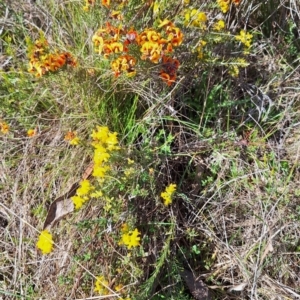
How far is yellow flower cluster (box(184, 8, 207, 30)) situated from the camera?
1.56 meters

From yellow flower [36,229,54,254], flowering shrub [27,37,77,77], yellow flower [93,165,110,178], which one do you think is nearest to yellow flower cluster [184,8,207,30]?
flowering shrub [27,37,77,77]

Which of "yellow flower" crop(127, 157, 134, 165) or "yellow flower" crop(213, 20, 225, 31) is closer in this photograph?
"yellow flower" crop(127, 157, 134, 165)

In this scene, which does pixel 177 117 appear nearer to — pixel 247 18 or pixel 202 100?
pixel 202 100

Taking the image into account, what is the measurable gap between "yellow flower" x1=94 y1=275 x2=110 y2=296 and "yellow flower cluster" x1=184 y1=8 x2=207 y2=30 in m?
0.88

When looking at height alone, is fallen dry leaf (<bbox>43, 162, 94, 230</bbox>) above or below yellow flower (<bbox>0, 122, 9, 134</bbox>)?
below

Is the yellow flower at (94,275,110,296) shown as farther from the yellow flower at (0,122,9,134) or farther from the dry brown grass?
the yellow flower at (0,122,9,134)

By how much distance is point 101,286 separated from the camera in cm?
150

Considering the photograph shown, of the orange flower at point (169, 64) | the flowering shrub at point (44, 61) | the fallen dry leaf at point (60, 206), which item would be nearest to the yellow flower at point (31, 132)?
the fallen dry leaf at point (60, 206)

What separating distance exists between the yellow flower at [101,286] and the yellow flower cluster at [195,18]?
2.88 feet

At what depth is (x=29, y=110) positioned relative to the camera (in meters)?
1.81

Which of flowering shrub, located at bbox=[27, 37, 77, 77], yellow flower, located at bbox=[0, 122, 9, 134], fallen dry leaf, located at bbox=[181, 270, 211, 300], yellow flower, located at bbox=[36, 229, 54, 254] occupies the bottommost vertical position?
fallen dry leaf, located at bbox=[181, 270, 211, 300]

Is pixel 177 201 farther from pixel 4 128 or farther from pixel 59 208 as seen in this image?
pixel 4 128

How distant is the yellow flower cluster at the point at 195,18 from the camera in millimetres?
1556

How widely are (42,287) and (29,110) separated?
658mm
